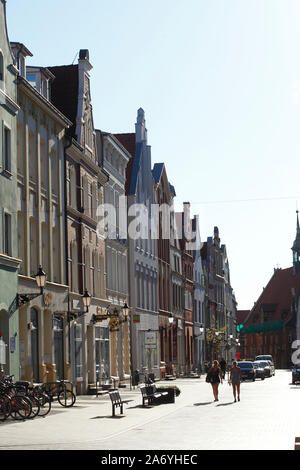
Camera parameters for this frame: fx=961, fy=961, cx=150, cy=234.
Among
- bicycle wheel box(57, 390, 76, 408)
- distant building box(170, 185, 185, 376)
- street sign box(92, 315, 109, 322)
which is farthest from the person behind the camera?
distant building box(170, 185, 185, 376)

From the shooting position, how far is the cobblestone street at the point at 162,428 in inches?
714

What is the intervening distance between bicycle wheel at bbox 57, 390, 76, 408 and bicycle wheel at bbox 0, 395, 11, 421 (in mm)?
6346

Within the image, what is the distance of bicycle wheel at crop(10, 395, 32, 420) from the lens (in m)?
25.2

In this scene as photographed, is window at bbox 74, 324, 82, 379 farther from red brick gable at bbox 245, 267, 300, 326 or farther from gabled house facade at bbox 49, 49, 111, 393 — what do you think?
red brick gable at bbox 245, 267, 300, 326

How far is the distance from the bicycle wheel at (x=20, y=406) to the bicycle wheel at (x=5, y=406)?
17cm

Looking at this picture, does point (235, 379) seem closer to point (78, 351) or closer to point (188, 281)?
point (78, 351)

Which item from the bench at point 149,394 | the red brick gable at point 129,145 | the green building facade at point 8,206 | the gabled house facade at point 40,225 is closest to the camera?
the green building facade at point 8,206

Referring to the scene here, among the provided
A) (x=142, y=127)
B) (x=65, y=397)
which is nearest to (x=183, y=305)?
(x=142, y=127)

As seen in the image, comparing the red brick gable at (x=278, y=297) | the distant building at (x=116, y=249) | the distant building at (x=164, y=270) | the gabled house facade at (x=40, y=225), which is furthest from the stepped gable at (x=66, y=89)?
the red brick gable at (x=278, y=297)

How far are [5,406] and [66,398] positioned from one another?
718 cm

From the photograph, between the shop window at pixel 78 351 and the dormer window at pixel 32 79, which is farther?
the shop window at pixel 78 351

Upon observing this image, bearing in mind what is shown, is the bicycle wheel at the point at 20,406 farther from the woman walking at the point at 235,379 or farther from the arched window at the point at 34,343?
the woman walking at the point at 235,379

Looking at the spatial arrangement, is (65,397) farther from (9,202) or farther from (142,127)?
(142,127)

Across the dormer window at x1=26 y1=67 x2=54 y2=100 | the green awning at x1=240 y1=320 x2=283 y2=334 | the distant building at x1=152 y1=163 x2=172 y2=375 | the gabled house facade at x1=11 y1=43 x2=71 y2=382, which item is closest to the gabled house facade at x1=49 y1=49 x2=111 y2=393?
the gabled house facade at x1=11 y1=43 x2=71 y2=382
